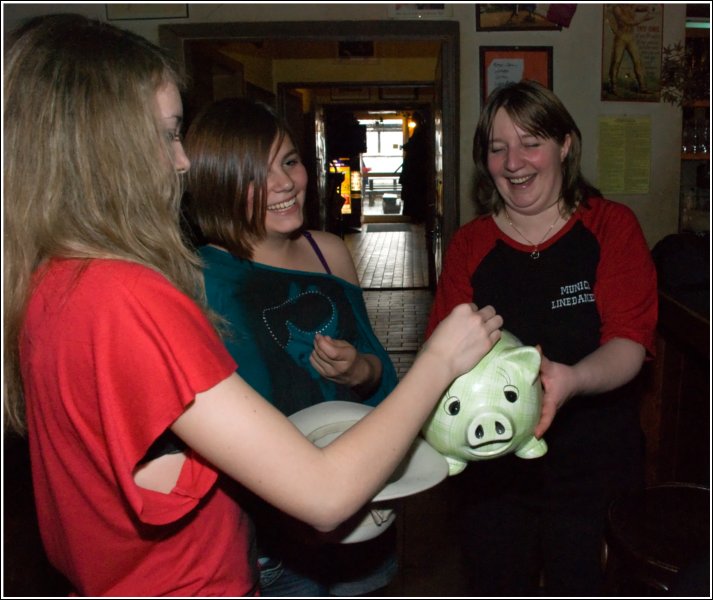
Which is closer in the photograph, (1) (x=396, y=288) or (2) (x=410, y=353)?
(2) (x=410, y=353)

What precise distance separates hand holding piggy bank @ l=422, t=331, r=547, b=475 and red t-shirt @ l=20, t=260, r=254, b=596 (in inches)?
16.1

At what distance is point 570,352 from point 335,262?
61cm

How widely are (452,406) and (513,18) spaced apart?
9.10ft

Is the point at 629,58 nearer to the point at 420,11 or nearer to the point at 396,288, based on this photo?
the point at 420,11

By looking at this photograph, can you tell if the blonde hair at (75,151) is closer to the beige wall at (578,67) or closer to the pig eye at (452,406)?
the pig eye at (452,406)

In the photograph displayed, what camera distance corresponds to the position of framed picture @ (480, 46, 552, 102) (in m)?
3.29

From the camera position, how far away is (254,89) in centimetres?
546

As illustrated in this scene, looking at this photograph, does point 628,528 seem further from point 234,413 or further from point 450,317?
point 234,413

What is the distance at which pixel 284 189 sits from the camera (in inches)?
58.2

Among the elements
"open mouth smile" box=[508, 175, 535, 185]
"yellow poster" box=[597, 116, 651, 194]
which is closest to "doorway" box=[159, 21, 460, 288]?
"yellow poster" box=[597, 116, 651, 194]

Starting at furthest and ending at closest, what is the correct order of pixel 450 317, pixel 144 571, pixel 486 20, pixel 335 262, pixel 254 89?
pixel 254 89
pixel 486 20
pixel 335 262
pixel 450 317
pixel 144 571

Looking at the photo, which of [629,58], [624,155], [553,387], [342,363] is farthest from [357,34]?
[553,387]

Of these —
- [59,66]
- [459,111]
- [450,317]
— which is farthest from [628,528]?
[459,111]

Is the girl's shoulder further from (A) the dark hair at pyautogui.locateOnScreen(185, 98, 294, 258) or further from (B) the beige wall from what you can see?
(B) the beige wall
